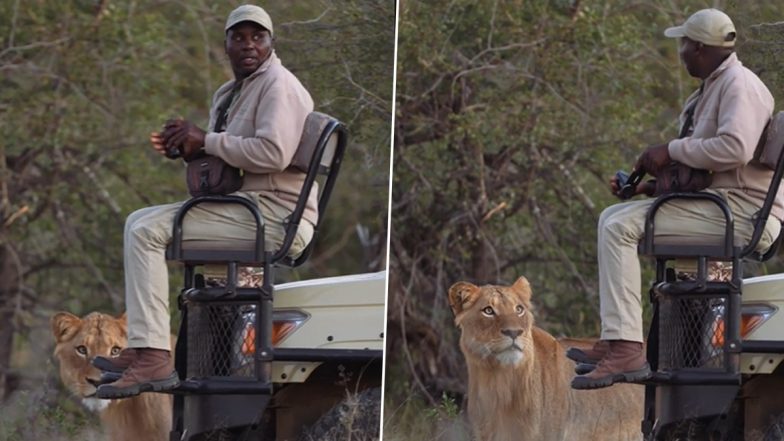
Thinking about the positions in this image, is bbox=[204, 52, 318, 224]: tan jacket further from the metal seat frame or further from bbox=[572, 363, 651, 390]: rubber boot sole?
bbox=[572, 363, 651, 390]: rubber boot sole

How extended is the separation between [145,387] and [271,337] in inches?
16.4

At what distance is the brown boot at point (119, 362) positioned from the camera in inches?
244

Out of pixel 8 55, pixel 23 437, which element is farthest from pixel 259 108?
pixel 8 55

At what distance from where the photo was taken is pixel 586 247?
8672 millimetres

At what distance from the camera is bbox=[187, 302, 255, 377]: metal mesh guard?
616 cm

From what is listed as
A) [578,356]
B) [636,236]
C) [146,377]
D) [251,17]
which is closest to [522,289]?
[578,356]

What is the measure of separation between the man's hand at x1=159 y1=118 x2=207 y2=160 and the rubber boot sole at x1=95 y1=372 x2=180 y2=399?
2.29 feet

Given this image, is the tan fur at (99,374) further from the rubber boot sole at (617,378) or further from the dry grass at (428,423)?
the rubber boot sole at (617,378)

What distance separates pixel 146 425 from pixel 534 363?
1359 millimetres

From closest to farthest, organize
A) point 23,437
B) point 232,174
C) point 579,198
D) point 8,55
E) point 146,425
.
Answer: point 232,174, point 146,425, point 23,437, point 579,198, point 8,55

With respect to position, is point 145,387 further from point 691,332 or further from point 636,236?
point 691,332

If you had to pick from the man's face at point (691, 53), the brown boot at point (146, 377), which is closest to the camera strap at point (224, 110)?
the brown boot at point (146, 377)

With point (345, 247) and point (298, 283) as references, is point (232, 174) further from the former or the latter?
point (345, 247)

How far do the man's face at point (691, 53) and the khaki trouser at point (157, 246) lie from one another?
153 centimetres
